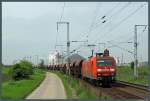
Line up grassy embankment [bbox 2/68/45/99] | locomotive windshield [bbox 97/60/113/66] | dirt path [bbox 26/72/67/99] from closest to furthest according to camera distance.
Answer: grassy embankment [bbox 2/68/45/99] → dirt path [bbox 26/72/67/99] → locomotive windshield [bbox 97/60/113/66]

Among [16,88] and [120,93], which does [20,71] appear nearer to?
[16,88]

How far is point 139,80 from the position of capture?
54.7 metres

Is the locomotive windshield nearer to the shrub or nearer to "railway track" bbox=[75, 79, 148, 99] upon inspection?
"railway track" bbox=[75, 79, 148, 99]

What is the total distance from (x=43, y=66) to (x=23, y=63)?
10812 centimetres

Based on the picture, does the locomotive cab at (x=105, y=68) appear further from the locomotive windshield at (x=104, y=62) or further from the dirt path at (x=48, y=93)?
the dirt path at (x=48, y=93)

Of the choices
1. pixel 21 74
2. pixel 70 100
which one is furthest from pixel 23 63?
pixel 70 100

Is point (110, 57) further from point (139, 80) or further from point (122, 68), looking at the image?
point (122, 68)

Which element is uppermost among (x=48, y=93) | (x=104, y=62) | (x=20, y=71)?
(x=104, y=62)

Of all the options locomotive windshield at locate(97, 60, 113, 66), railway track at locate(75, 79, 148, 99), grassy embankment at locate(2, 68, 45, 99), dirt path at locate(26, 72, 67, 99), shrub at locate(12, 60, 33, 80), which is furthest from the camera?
shrub at locate(12, 60, 33, 80)

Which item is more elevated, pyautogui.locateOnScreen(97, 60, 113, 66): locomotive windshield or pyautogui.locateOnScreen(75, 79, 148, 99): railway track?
pyautogui.locateOnScreen(97, 60, 113, 66): locomotive windshield

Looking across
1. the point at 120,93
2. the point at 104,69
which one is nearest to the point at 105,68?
the point at 104,69

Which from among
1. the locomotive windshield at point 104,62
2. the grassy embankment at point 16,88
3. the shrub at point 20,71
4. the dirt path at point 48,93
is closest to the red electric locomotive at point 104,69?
the locomotive windshield at point 104,62

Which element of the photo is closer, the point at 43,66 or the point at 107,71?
the point at 107,71

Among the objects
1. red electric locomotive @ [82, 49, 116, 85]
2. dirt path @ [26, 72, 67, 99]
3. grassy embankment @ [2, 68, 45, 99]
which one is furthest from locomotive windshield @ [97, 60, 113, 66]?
grassy embankment @ [2, 68, 45, 99]
